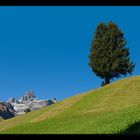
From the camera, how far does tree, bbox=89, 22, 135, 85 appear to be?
304ft

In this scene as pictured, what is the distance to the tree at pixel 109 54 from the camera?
92750mm

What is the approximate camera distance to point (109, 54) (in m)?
95.2

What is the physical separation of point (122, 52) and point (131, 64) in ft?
11.5
